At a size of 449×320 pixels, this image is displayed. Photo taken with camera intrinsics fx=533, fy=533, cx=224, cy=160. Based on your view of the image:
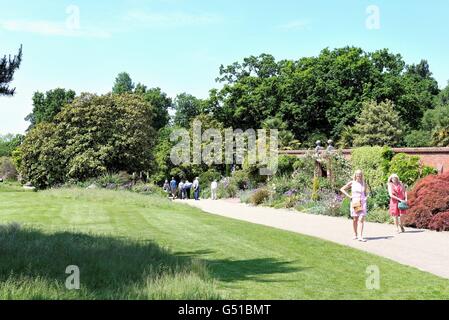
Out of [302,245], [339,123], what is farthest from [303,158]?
[339,123]

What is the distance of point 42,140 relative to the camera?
39.5 meters

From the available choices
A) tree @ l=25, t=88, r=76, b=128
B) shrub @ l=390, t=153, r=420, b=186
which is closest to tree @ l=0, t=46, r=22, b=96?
shrub @ l=390, t=153, r=420, b=186

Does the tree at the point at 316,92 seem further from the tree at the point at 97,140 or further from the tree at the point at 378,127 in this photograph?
the tree at the point at 97,140

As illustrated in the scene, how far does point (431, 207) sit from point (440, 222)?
722 mm

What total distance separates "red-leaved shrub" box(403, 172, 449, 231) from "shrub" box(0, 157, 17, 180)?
8273 cm

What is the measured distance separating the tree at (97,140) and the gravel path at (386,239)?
17.5 metres

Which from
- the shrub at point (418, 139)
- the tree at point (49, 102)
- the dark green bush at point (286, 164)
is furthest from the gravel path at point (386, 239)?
the tree at point (49, 102)

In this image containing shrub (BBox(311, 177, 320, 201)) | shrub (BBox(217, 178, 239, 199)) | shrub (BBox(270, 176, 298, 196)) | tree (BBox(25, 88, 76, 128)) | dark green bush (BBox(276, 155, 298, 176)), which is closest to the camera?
shrub (BBox(311, 177, 320, 201))

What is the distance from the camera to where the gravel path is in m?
10.5

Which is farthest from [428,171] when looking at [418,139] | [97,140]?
[418,139]

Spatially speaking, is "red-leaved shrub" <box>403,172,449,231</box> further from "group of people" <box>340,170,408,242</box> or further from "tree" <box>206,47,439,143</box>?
"tree" <box>206,47,439,143</box>

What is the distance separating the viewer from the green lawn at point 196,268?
6719 mm
